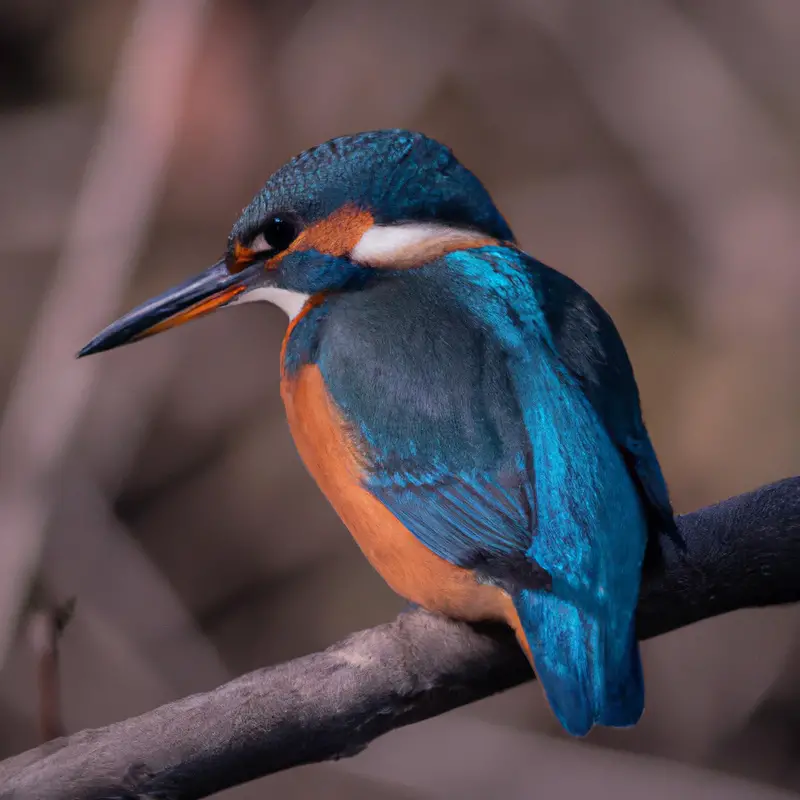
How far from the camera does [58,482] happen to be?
2543mm

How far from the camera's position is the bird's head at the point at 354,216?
163 cm

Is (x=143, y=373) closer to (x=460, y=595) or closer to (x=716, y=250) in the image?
(x=716, y=250)

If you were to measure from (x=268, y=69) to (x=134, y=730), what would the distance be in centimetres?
244

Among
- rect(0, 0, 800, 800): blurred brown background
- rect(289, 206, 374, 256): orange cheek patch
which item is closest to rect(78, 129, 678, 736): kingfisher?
rect(289, 206, 374, 256): orange cheek patch

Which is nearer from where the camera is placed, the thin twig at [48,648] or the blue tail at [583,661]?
the thin twig at [48,648]

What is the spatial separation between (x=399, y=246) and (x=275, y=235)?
189 mm

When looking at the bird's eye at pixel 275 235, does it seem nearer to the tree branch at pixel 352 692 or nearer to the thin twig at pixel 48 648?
the tree branch at pixel 352 692

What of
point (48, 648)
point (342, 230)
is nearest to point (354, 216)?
point (342, 230)

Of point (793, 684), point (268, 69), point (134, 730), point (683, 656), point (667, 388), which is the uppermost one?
point (268, 69)

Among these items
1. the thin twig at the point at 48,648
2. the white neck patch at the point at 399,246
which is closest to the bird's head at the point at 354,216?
the white neck patch at the point at 399,246

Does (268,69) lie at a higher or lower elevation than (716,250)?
higher

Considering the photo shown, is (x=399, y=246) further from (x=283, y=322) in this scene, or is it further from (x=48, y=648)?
(x=283, y=322)

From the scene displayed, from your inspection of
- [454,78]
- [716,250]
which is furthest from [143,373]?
[716,250]

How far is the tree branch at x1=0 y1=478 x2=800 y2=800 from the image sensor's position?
124cm
